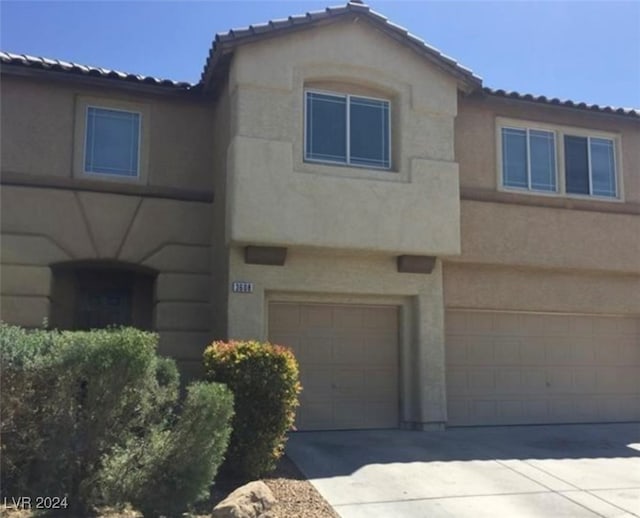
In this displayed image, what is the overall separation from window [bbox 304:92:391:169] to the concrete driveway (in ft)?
16.0

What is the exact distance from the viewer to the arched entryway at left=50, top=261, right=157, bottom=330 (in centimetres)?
1300

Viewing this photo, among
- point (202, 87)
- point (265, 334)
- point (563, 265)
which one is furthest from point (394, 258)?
point (202, 87)

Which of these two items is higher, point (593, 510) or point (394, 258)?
point (394, 258)

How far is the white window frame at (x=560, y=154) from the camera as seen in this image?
14.1 meters

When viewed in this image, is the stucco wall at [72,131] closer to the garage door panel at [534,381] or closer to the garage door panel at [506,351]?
the garage door panel at [506,351]

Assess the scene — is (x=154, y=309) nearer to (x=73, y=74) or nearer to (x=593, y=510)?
(x=73, y=74)

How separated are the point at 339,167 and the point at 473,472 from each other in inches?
216

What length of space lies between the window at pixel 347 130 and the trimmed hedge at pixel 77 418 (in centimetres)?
588

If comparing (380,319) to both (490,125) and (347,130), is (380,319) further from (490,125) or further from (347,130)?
(490,125)

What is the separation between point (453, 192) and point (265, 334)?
4.26 meters

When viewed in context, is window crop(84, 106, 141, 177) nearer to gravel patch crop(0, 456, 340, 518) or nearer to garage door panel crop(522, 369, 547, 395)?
gravel patch crop(0, 456, 340, 518)

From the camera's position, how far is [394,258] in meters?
12.8

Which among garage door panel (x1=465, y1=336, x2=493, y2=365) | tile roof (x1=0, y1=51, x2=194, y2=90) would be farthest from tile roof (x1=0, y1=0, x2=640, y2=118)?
garage door panel (x1=465, y1=336, x2=493, y2=365)

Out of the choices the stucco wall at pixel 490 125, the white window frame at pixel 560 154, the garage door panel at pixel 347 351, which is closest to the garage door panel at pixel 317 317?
the garage door panel at pixel 347 351
